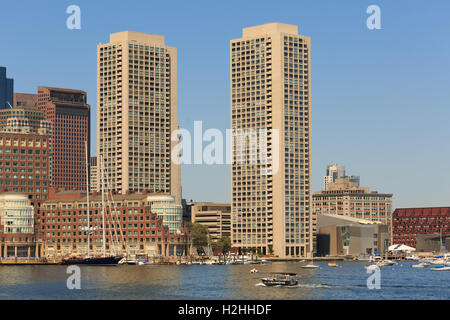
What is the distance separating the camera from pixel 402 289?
185 m
